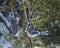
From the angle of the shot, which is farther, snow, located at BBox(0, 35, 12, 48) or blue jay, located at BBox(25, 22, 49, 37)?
snow, located at BBox(0, 35, 12, 48)

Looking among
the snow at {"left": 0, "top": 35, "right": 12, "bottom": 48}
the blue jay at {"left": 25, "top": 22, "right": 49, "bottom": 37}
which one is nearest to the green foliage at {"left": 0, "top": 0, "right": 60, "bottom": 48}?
the blue jay at {"left": 25, "top": 22, "right": 49, "bottom": 37}

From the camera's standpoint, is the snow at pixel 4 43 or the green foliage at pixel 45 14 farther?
the snow at pixel 4 43

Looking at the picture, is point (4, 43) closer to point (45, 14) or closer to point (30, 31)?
point (30, 31)

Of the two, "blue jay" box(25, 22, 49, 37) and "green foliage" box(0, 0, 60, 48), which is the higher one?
"green foliage" box(0, 0, 60, 48)

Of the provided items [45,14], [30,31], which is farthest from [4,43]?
[45,14]

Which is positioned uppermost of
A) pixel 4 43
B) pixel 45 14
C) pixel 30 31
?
pixel 45 14

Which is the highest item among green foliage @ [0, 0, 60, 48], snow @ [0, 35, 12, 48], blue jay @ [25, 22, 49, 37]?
green foliage @ [0, 0, 60, 48]

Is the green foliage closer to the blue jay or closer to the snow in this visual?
the blue jay

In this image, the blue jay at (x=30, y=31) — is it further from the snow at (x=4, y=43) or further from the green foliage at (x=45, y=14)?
the snow at (x=4, y=43)

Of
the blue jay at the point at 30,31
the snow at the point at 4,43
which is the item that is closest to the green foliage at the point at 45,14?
the blue jay at the point at 30,31

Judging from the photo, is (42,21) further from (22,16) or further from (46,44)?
(22,16)

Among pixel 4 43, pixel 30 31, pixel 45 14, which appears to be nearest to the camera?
pixel 45 14

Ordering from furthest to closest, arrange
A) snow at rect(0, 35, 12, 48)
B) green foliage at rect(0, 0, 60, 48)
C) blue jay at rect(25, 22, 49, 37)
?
snow at rect(0, 35, 12, 48) < blue jay at rect(25, 22, 49, 37) < green foliage at rect(0, 0, 60, 48)

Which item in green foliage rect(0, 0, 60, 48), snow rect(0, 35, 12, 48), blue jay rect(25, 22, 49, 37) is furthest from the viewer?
snow rect(0, 35, 12, 48)
